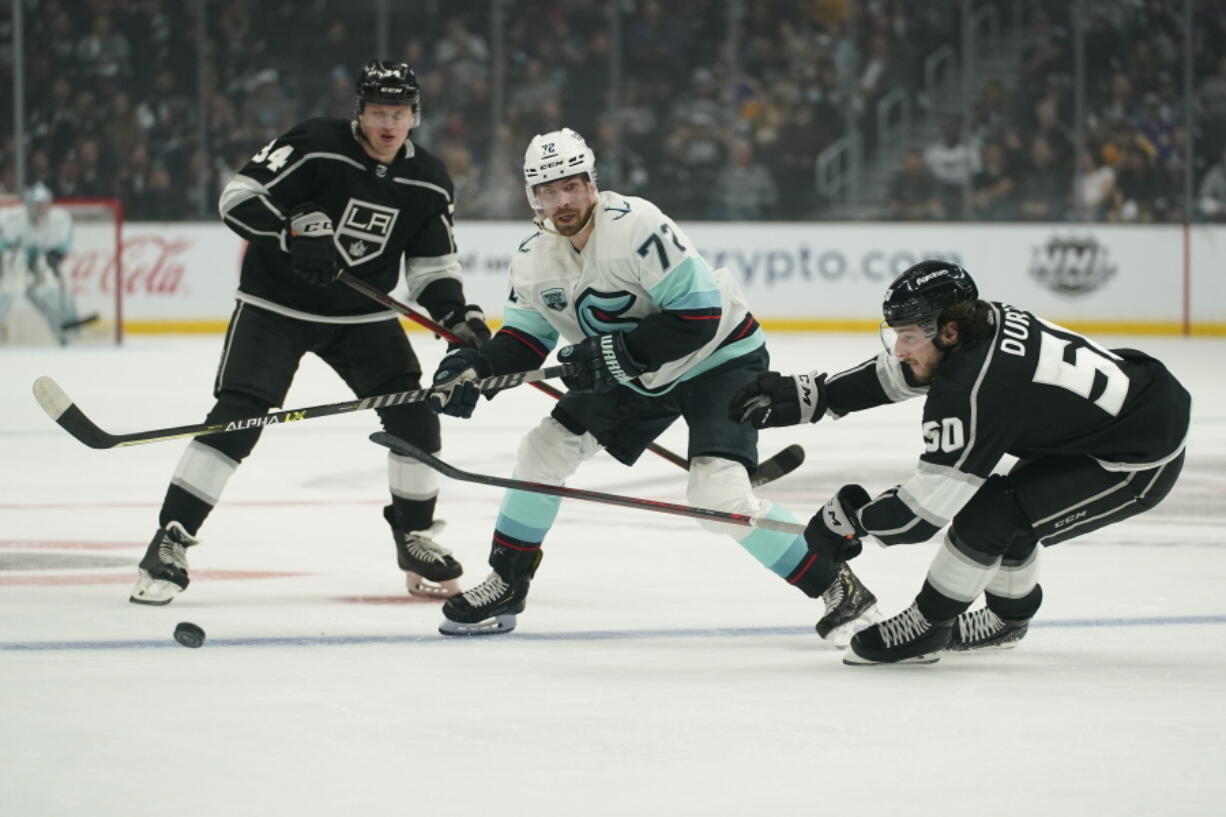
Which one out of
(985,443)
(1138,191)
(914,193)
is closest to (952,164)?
(914,193)

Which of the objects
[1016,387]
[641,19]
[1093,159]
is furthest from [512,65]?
[1016,387]

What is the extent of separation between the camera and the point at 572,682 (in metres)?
3.17

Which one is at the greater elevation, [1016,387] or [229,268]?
[1016,387]

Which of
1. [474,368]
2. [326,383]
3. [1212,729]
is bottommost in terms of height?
[326,383]

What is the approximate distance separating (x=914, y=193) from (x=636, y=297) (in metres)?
9.71

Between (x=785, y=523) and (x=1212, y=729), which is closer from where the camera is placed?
(x=1212, y=729)

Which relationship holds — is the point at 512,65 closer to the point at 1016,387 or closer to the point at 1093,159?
the point at 1093,159

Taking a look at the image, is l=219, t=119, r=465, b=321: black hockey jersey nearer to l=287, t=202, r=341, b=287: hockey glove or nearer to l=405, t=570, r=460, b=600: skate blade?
l=287, t=202, r=341, b=287: hockey glove

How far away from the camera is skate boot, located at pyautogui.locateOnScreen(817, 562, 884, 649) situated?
11.4 ft

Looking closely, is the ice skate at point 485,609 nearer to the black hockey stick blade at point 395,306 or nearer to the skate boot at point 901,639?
the black hockey stick blade at point 395,306

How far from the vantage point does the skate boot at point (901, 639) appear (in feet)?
10.8

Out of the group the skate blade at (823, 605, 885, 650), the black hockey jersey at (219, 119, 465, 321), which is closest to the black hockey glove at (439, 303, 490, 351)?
the black hockey jersey at (219, 119, 465, 321)

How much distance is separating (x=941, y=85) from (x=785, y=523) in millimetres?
10347

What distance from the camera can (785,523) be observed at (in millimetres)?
3455
